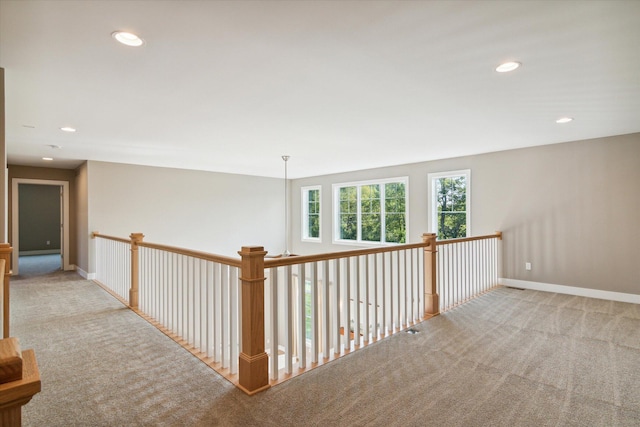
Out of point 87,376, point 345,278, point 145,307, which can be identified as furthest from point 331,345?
point 145,307

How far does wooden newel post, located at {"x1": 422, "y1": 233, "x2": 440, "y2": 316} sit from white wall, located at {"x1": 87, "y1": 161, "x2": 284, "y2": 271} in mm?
5618

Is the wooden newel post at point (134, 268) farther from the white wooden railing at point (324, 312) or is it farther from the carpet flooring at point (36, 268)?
the carpet flooring at point (36, 268)

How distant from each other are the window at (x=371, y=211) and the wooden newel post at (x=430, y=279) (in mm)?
3108

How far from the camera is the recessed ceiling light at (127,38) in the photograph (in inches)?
79.1

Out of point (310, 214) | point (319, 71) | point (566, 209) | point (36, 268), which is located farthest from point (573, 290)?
point (36, 268)

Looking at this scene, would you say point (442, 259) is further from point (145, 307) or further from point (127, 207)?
point (127, 207)

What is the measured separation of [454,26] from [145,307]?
4.26 metres

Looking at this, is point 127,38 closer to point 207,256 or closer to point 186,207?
point 207,256

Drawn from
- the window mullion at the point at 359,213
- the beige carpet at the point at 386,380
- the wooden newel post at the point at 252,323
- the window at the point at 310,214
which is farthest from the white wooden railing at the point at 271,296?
the window at the point at 310,214

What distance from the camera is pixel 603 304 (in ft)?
14.2

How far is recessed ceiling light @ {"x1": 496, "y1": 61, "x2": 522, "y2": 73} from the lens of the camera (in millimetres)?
2420

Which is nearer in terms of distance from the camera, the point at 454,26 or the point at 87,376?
the point at 454,26

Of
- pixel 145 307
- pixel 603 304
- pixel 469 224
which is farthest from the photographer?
pixel 469 224

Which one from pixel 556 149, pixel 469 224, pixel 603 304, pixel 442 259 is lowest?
pixel 603 304
